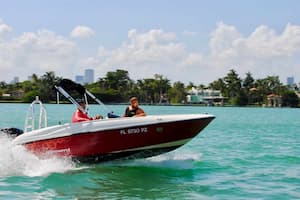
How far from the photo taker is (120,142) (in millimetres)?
12031

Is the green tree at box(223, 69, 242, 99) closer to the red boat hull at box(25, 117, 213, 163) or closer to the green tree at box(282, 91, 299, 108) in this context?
the green tree at box(282, 91, 299, 108)

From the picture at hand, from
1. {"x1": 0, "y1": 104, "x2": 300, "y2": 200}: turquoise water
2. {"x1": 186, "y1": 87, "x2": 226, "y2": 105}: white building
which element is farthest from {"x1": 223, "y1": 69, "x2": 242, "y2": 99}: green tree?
{"x1": 0, "y1": 104, "x2": 300, "y2": 200}: turquoise water

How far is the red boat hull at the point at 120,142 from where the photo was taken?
11.9m

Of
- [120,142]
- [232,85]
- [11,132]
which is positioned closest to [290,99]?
[232,85]

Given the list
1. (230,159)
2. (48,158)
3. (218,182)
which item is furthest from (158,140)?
(230,159)

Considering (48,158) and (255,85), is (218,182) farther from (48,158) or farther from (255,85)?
(255,85)

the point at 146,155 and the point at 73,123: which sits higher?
the point at 73,123

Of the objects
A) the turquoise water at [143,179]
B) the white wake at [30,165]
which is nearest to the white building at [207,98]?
the turquoise water at [143,179]

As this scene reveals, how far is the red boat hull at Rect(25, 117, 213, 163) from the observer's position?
11938 millimetres

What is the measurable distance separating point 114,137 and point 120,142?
19cm

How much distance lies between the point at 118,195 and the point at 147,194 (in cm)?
59

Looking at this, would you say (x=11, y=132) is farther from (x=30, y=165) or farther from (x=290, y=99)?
(x=290, y=99)

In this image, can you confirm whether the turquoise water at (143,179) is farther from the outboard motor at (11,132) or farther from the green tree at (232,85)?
the green tree at (232,85)

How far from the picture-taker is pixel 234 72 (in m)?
154
